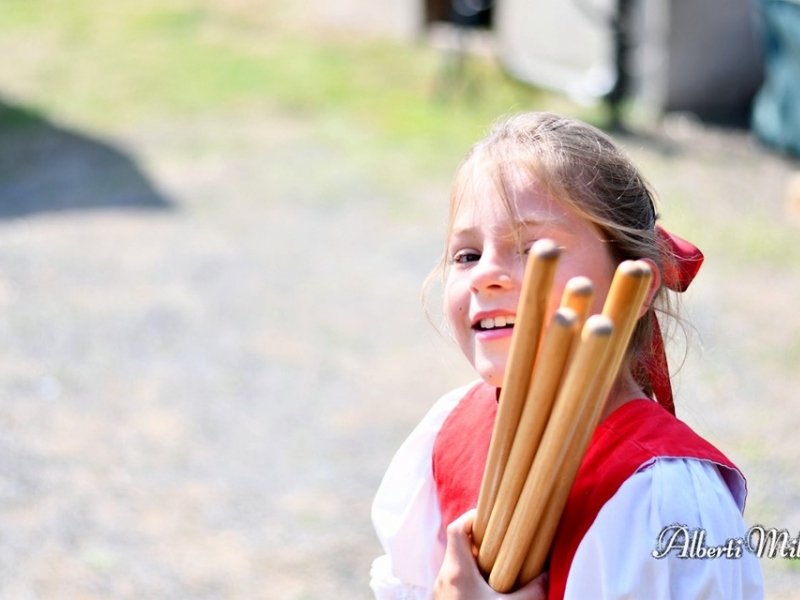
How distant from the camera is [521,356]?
3.89 feet

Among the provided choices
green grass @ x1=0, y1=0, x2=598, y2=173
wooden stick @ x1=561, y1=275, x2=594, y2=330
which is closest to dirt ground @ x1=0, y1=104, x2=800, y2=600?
green grass @ x1=0, y1=0, x2=598, y2=173

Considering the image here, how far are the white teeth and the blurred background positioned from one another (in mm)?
370

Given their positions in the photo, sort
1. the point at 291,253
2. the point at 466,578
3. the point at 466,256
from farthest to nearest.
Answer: the point at 291,253
the point at 466,256
the point at 466,578

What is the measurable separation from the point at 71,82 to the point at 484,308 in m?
10.2

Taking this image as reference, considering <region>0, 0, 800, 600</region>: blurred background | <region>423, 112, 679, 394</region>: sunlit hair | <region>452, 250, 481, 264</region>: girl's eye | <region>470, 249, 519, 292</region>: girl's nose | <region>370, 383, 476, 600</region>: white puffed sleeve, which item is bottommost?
<region>0, 0, 800, 600</region>: blurred background

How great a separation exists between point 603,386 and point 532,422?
9 centimetres

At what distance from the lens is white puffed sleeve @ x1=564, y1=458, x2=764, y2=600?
1271 millimetres

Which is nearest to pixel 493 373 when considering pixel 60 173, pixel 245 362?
pixel 245 362

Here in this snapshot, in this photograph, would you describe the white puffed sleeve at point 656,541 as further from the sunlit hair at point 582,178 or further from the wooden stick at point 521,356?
the sunlit hair at point 582,178

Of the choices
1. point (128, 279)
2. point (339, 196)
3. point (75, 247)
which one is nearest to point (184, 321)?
point (128, 279)

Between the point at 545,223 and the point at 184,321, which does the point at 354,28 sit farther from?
the point at 545,223

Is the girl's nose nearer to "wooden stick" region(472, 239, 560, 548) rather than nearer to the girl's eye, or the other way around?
the girl's eye

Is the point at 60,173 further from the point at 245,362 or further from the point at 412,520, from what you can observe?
the point at 412,520

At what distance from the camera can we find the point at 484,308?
1.38 metres
